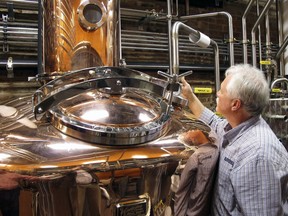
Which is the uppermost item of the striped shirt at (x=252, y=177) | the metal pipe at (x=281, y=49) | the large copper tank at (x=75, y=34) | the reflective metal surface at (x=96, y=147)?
the metal pipe at (x=281, y=49)

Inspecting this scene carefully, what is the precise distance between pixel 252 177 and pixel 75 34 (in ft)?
2.95

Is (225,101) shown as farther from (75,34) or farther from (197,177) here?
(75,34)

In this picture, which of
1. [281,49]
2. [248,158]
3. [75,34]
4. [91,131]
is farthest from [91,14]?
[281,49]

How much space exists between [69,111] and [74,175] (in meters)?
0.23

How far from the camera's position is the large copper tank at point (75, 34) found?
1210 mm

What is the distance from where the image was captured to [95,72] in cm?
106

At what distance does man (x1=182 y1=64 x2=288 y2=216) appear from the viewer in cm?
122

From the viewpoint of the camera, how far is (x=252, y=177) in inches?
48.4

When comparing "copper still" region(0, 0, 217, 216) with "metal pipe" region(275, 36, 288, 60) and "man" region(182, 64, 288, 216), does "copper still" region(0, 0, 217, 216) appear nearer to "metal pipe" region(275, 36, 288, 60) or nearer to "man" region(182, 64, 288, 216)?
"man" region(182, 64, 288, 216)

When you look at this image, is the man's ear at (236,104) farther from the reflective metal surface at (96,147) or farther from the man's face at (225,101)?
the reflective metal surface at (96,147)

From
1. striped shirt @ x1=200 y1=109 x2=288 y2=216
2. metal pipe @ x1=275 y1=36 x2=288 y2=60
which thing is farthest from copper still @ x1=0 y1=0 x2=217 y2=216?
metal pipe @ x1=275 y1=36 x2=288 y2=60

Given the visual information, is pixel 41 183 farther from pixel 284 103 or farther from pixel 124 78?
pixel 284 103

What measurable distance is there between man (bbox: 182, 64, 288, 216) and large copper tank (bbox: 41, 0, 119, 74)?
637 millimetres

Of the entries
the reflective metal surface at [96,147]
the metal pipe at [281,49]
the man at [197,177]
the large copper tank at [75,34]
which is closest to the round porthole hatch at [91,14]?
the large copper tank at [75,34]
